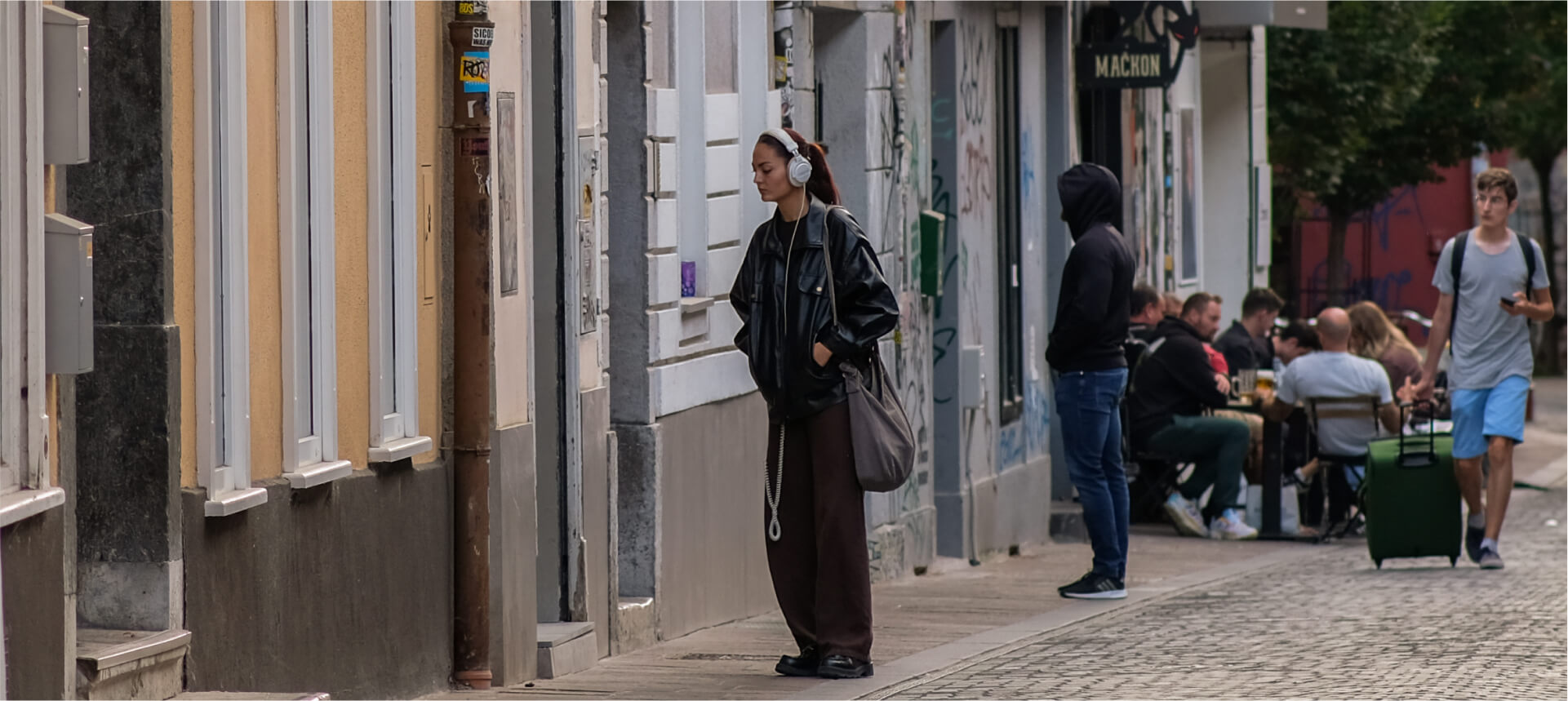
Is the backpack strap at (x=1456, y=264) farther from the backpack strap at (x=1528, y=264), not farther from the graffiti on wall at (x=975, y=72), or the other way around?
the graffiti on wall at (x=975, y=72)

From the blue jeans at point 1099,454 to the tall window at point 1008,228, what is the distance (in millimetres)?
3460

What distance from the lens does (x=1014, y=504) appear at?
1452 cm

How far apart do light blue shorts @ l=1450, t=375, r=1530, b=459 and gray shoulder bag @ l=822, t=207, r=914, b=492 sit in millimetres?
4483

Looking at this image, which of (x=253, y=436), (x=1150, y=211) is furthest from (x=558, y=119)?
(x=1150, y=211)

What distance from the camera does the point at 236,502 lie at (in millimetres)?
6133

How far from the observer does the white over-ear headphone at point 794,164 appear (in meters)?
7.88

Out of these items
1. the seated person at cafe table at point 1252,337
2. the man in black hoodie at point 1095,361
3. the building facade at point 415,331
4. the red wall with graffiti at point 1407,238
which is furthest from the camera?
the red wall with graffiti at point 1407,238

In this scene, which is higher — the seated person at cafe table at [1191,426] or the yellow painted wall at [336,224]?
the yellow painted wall at [336,224]

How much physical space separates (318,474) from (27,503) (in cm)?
155

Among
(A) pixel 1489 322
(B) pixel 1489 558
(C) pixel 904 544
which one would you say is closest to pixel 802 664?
(C) pixel 904 544

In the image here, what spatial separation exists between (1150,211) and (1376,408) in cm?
523

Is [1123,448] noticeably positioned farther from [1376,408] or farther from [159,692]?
[159,692]

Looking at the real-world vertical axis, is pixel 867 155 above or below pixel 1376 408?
above

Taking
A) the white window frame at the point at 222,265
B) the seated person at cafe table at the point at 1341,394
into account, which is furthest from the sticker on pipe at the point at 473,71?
the seated person at cafe table at the point at 1341,394
